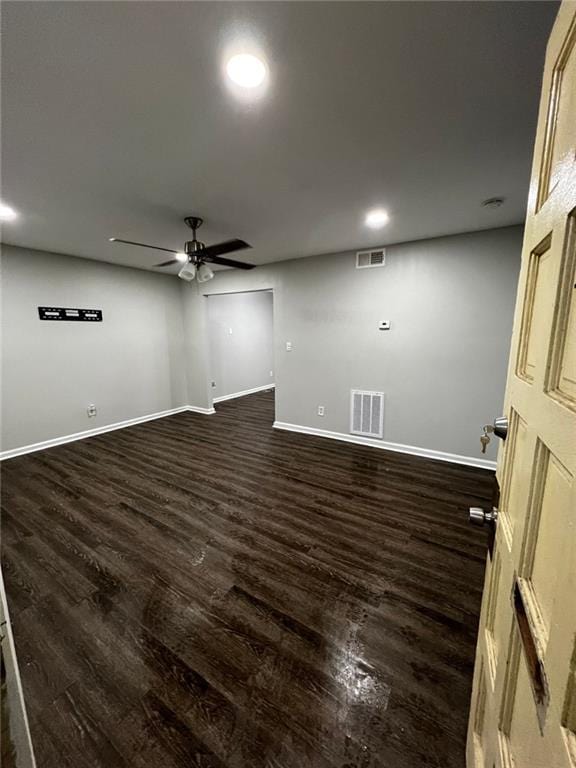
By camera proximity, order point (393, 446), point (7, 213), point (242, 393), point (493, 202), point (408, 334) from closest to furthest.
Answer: point (493, 202) → point (7, 213) → point (408, 334) → point (393, 446) → point (242, 393)

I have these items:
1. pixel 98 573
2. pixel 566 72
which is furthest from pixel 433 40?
pixel 98 573

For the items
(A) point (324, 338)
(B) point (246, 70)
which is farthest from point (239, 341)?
(B) point (246, 70)

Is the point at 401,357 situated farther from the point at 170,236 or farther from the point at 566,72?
the point at 566,72

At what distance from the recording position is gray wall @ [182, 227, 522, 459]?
302 cm

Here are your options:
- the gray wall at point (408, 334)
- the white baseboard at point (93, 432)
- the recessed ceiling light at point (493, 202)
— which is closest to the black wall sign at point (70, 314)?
the white baseboard at point (93, 432)

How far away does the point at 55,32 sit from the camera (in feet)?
3.39

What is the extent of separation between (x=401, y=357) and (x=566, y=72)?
3.13 metres

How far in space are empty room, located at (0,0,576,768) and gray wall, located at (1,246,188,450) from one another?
0.05 metres

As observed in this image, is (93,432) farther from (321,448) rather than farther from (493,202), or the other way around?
(493,202)

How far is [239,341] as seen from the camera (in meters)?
6.47

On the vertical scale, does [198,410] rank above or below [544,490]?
below

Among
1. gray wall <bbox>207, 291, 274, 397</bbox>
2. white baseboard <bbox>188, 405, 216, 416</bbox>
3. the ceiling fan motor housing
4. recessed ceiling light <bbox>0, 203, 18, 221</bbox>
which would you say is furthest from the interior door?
gray wall <bbox>207, 291, 274, 397</bbox>

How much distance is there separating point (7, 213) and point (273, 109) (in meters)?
2.53

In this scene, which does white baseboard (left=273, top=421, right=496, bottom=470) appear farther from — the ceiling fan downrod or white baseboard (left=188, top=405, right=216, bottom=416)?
the ceiling fan downrod
